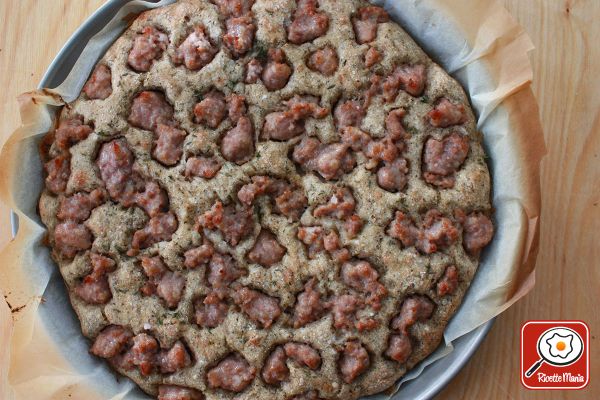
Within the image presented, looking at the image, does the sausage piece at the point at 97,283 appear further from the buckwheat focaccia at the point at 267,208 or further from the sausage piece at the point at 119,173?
the sausage piece at the point at 119,173

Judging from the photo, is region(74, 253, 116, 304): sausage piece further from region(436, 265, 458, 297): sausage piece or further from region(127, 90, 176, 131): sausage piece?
region(436, 265, 458, 297): sausage piece

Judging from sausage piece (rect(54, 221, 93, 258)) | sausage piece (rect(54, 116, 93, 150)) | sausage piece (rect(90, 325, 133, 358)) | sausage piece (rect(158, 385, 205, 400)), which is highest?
sausage piece (rect(54, 116, 93, 150))

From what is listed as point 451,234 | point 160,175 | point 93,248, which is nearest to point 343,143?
point 451,234

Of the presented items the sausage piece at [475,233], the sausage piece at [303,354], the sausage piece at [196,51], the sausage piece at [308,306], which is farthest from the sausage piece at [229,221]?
the sausage piece at [475,233]

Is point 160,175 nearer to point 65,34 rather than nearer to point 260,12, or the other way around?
point 260,12

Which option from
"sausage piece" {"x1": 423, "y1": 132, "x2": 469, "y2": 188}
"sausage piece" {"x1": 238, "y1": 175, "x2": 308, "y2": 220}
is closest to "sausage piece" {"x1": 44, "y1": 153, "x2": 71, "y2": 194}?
"sausage piece" {"x1": 238, "y1": 175, "x2": 308, "y2": 220}
